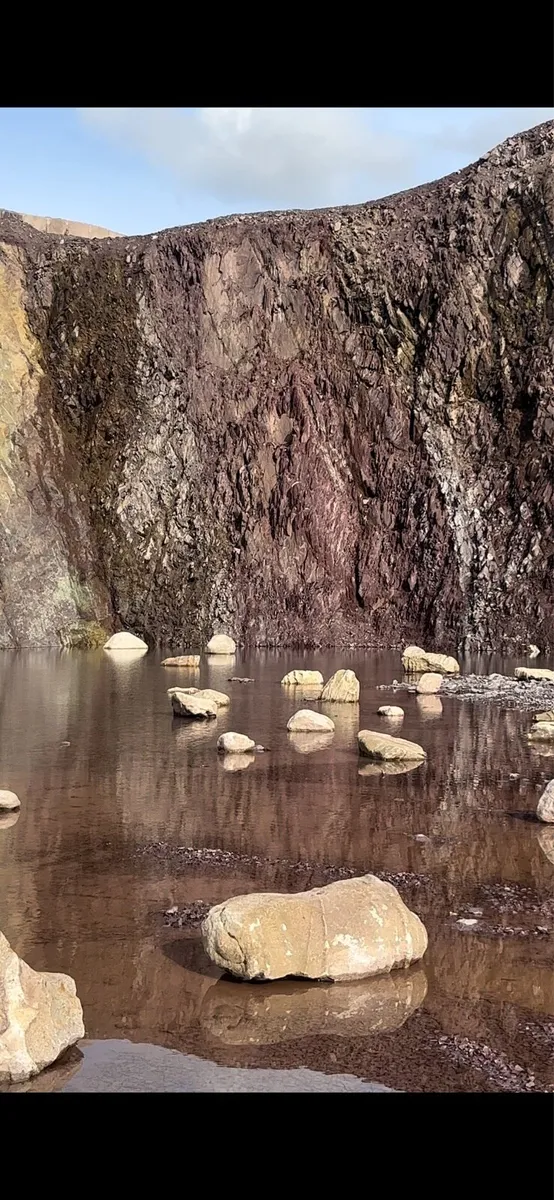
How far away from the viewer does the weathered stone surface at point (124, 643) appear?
158ft

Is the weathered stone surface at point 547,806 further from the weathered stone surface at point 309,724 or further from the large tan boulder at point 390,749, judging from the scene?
the weathered stone surface at point 309,724

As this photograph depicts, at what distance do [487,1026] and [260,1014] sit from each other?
5.41 feet

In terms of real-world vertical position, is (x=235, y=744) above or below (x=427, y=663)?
above

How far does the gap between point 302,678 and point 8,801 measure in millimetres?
17587

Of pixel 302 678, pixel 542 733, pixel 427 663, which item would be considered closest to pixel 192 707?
pixel 542 733

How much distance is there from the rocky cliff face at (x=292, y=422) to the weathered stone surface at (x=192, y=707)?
2492 cm

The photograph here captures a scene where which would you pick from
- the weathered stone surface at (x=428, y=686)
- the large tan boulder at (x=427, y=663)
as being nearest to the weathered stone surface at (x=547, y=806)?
the weathered stone surface at (x=428, y=686)

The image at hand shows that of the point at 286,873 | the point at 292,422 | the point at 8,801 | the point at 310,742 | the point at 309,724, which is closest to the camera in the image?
the point at 286,873

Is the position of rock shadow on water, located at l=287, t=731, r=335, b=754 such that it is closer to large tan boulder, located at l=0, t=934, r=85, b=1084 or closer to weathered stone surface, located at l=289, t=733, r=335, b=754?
weathered stone surface, located at l=289, t=733, r=335, b=754

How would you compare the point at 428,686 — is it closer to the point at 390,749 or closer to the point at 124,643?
the point at 390,749

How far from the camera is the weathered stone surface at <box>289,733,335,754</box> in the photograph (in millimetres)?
20047

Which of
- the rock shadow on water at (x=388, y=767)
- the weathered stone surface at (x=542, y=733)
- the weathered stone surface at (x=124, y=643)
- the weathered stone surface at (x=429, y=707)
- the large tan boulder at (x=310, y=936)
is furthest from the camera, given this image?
the weathered stone surface at (x=124, y=643)

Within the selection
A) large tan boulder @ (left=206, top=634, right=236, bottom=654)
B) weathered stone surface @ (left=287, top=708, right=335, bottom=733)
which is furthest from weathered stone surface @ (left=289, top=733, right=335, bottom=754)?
large tan boulder @ (left=206, top=634, right=236, bottom=654)

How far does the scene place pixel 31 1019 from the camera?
7.04 metres
